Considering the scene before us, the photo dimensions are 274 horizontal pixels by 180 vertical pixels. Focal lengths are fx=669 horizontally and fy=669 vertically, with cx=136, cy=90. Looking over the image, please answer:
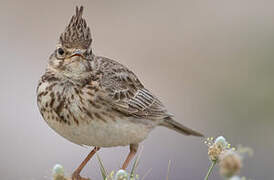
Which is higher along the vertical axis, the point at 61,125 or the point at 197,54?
the point at 197,54

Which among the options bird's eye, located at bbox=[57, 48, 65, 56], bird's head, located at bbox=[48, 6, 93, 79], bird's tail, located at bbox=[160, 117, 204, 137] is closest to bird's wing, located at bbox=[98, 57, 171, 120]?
bird's tail, located at bbox=[160, 117, 204, 137]

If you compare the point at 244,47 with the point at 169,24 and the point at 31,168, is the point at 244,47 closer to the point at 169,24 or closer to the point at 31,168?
the point at 169,24

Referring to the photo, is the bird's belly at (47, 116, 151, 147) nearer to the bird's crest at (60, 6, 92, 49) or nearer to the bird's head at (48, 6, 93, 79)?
the bird's head at (48, 6, 93, 79)

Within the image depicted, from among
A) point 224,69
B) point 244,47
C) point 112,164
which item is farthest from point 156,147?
point 244,47

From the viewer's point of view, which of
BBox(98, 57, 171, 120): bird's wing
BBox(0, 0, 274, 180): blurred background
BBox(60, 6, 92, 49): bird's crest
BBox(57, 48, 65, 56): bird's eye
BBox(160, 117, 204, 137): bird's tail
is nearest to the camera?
BBox(60, 6, 92, 49): bird's crest

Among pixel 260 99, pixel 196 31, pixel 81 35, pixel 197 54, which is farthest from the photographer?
pixel 196 31

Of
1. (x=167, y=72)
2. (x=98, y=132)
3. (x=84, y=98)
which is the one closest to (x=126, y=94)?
(x=84, y=98)

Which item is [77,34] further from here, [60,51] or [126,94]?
[126,94]
